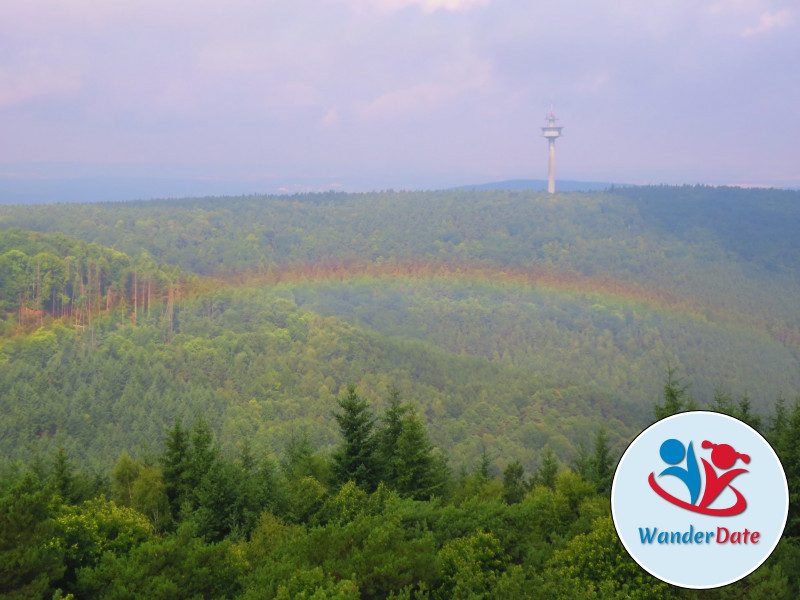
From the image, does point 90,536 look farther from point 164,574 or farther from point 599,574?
point 599,574

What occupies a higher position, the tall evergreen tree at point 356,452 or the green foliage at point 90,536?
the green foliage at point 90,536

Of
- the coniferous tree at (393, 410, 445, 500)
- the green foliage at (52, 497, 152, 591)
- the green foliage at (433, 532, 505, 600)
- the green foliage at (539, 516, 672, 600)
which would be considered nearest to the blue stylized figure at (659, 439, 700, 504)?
the green foliage at (539, 516, 672, 600)

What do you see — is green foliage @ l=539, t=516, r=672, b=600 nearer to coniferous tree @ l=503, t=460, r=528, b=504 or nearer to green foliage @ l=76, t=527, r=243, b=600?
green foliage @ l=76, t=527, r=243, b=600

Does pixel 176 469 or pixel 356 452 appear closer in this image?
pixel 176 469

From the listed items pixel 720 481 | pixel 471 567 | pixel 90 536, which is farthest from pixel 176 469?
pixel 720 481

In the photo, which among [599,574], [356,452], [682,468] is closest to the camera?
[682,468]

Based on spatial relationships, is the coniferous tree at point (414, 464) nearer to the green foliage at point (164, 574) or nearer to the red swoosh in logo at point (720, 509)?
the green foliage at point (164, 574)

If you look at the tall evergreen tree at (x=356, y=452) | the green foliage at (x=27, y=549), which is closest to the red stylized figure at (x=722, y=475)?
the green foliage at (x=27, y=549)
